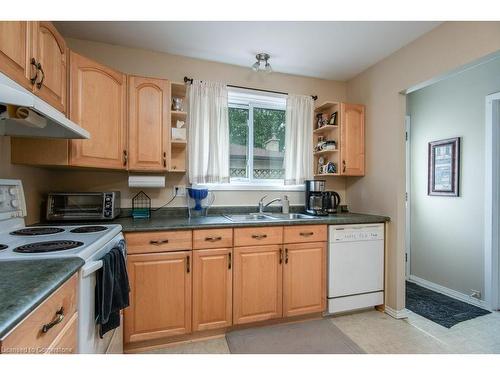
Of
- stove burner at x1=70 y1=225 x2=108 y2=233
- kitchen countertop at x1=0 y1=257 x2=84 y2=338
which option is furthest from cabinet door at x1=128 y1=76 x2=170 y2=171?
kitchen countertop at x1=0 y1=257 x2=84 y2=338

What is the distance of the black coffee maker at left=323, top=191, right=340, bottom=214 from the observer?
8.21 ft

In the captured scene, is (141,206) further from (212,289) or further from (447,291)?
(447,291)

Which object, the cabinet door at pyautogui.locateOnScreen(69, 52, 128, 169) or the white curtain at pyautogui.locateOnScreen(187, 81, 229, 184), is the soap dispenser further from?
the cabinet door at pyautogui.locateOnScreen(69, 52, 128, 169)

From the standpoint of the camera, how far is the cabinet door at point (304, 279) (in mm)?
2082

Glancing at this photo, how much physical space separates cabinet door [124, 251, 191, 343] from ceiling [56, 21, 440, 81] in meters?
1.78

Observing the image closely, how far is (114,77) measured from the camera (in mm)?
Answer: 1903

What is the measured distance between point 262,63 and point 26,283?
95.2 inches

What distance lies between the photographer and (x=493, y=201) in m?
2.35

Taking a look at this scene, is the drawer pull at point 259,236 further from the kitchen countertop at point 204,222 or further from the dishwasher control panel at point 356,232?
the dishwasher control panel at point 356,232

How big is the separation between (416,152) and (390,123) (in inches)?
42.5

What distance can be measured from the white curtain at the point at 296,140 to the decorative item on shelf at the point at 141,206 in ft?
4.68

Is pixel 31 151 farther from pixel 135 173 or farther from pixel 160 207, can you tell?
pixel 160 207
